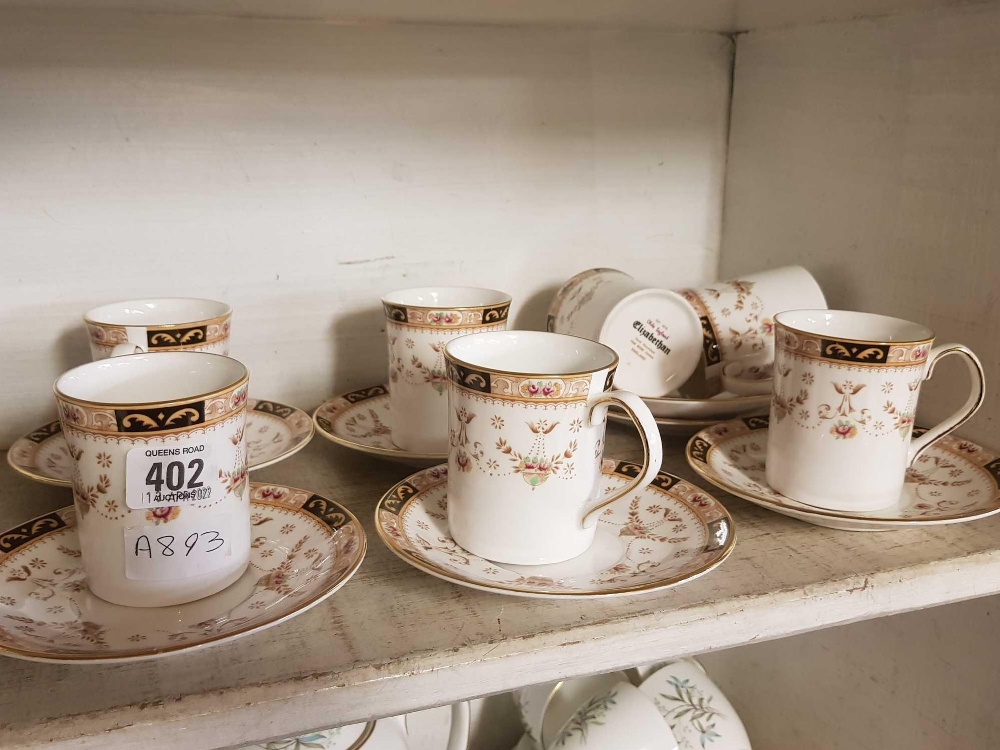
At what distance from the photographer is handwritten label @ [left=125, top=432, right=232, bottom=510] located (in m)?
0.44

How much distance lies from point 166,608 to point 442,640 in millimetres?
163

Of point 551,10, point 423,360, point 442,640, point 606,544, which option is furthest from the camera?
point 551,10

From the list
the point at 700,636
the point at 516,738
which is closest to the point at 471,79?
the point at 700,636

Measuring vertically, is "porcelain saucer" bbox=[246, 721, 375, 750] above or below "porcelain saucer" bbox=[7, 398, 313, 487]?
below

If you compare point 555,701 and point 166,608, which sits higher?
point 166,608

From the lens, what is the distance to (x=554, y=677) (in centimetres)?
43

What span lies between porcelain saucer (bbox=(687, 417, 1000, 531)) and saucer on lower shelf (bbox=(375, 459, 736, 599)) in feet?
0.13

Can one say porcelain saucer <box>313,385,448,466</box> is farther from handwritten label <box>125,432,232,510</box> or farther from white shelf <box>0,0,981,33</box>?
white shelf <box>0,0,981,33</box>

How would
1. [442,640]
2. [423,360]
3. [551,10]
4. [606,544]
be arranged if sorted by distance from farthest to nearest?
[551,10]
[423,360]
[606,544]
[442,640]

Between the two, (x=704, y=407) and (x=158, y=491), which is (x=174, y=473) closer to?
(x=158, y=491)

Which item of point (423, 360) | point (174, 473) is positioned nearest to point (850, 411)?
point (423, 360)

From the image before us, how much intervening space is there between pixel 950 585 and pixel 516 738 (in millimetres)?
608

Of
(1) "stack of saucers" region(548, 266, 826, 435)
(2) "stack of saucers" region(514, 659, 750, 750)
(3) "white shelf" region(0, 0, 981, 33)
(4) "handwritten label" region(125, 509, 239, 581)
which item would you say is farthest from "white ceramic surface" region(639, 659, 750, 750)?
(3) "white shelf" region(0, 0, 981, 33)

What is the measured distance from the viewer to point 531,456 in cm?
50
